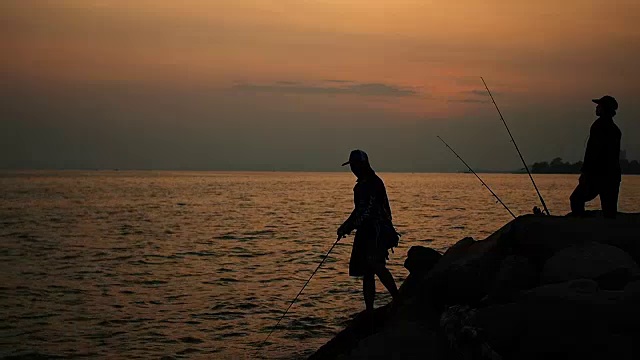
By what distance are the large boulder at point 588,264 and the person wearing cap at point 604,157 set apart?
197 centimetres

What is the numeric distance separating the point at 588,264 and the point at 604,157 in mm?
2540

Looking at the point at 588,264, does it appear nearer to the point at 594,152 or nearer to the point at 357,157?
the point at 594,152

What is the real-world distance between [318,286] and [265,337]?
4.24m

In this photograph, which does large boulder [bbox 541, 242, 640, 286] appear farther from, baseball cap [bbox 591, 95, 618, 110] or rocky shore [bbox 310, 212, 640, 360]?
baseball cap [bbox 591, 95, 618, 110]

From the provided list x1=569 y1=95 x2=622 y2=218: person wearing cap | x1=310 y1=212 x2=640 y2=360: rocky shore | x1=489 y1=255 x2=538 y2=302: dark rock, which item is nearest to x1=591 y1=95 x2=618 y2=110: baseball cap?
x1=569 y1=95 x2=622 y2=218: person wearing cap

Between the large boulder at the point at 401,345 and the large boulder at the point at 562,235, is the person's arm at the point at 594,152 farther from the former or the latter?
the large boulder at the point at 401,345

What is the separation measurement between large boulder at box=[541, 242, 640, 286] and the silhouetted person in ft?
6.62

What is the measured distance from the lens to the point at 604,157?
338 inches

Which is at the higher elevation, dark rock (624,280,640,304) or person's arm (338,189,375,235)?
person's arm (338,189,375,235)

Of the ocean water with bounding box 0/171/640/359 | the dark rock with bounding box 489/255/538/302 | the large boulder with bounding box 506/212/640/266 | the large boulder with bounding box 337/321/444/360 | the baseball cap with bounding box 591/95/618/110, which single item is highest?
the baseball cap with bounding box 591/95/618/110

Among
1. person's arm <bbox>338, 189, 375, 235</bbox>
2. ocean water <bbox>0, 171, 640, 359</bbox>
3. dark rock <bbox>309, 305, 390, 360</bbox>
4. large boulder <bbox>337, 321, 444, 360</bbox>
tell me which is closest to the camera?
large boulder <bbox>337, 321, 444, 360</bbox>

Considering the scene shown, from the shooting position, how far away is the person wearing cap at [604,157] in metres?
8.56

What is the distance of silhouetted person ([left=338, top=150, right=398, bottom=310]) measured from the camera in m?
8.10

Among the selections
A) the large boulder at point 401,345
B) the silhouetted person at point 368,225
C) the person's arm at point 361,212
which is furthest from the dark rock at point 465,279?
the person's arm at point 361,212
